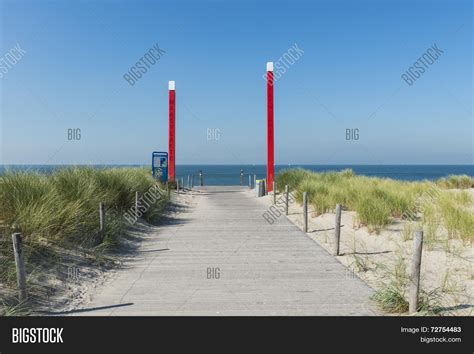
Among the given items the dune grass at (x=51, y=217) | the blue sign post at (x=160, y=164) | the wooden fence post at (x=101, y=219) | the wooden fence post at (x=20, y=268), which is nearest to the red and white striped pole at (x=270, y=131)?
the blue sign post at (x=160, y=164)

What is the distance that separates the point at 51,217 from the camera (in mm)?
8023

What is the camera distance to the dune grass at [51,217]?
7268 mm

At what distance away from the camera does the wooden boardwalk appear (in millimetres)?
5895

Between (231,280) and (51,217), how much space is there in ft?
11.5

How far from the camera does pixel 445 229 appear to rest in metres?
11.0

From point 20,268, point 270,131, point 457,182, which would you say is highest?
point 270,131

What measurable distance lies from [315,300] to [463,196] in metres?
11.3

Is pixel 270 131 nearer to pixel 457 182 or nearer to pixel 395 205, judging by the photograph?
pixel 457 182

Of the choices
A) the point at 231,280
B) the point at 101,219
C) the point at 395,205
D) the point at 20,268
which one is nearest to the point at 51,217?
the point at 101,219

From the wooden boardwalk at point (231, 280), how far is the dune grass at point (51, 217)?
3.44 feet

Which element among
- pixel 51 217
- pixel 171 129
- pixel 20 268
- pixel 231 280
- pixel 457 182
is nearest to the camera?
pixel 20 268

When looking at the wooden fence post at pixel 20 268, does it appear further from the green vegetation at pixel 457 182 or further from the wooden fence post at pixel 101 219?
the green vegetation at pixel 457 182

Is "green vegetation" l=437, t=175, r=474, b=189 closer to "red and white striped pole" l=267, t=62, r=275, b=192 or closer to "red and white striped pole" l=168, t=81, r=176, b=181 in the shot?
"red and white striped pole" l=267, t=62, r=275, b=192
